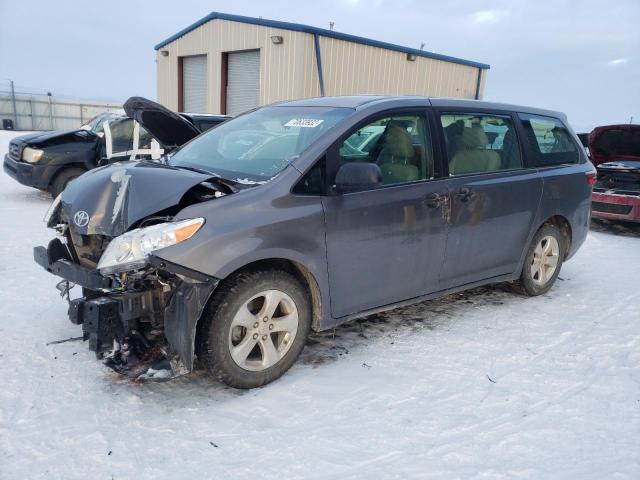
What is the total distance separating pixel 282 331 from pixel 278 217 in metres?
0.71

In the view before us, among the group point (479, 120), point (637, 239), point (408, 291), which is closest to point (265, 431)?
point (408, 291)

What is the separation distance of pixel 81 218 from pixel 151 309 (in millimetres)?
736

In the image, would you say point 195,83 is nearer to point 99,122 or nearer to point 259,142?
point 99,122

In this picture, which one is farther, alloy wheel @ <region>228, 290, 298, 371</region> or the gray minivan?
alloy wheel @ <region>228, 290, 298, 371</region>

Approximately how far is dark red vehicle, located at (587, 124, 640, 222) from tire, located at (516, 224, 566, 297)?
3.68 m

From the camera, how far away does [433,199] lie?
12.6 feet

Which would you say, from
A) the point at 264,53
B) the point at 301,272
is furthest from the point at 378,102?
the point at 264,53

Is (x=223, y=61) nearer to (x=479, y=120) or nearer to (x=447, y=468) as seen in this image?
(x=479, y=120)

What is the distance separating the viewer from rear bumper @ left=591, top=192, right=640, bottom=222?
7.98 metres

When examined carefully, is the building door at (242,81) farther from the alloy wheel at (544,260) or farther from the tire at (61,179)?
the alloy wheel at (544,260)

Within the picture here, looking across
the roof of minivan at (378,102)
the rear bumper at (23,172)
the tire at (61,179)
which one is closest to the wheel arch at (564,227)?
the roof of minivan at (378,102)

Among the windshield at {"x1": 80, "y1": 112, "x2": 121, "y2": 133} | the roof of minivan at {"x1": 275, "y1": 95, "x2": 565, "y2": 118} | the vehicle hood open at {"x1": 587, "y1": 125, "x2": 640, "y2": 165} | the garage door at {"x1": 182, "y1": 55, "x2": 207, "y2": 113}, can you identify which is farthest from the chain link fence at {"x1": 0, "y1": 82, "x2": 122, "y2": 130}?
the roof of minivan at {"x1": 275, "y1": 95, "x2": 565, "y2": 118}

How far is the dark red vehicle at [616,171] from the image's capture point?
810 cm

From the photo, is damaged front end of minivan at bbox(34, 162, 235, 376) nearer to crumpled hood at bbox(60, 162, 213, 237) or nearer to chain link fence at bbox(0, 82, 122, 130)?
crumpled hood at bbox(60, 162, 213, 237)
